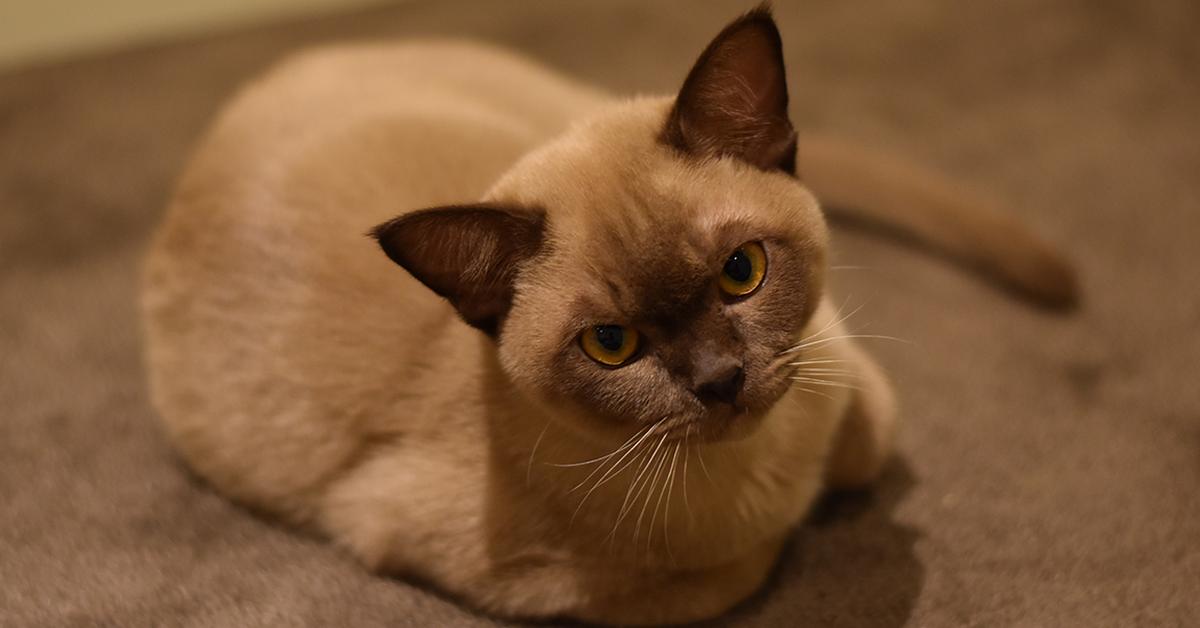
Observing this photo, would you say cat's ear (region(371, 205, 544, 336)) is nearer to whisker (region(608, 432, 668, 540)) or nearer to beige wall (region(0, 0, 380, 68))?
whisker (region(608, 432, 668, 540))

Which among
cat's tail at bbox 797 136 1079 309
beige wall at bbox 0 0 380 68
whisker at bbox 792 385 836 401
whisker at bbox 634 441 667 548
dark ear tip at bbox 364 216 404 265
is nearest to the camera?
dark ear tip at bbox 364 216 404 265

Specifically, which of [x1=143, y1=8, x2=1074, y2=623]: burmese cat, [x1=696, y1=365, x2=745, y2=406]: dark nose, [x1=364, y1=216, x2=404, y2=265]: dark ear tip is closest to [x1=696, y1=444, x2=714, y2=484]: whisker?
[x1=143, y1=8, x2=1074, y2=623]: burmese cat

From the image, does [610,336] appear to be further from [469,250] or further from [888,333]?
[888,333]

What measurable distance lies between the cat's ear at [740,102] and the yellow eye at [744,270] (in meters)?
0.12

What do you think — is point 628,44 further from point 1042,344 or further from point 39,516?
point 39,516

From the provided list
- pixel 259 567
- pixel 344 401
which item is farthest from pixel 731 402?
pixel 259 567

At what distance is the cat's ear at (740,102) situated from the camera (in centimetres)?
103

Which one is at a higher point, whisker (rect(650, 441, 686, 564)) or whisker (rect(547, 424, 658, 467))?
whisker (rect(547, 424, 658, 467))

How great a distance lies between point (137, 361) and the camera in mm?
1726

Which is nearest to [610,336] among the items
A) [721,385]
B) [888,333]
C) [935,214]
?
[721,385]

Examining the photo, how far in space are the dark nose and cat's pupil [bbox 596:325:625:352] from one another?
3.5 inches

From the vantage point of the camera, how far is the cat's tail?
5.44ft

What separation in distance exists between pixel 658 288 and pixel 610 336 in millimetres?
73

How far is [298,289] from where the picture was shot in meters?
1.32
